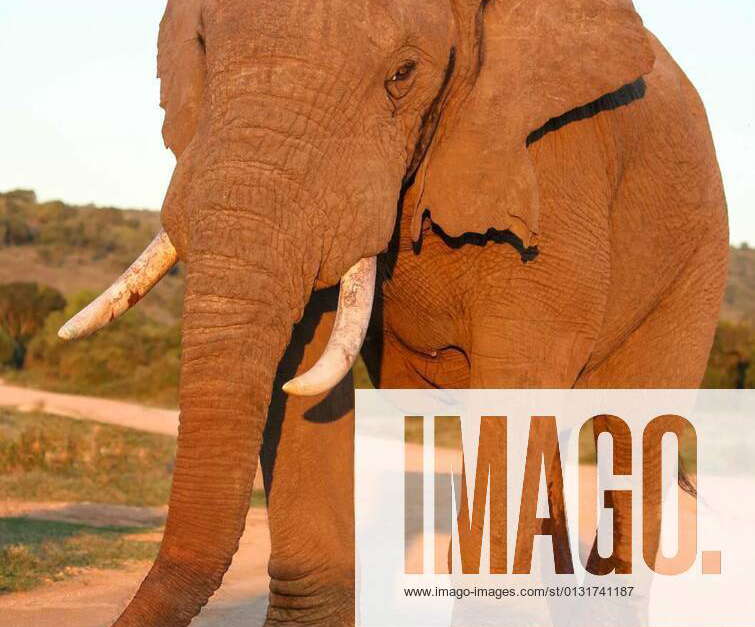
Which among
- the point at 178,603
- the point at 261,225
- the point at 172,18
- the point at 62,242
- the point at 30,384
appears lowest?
the point at 178,603

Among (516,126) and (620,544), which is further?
(620,544)

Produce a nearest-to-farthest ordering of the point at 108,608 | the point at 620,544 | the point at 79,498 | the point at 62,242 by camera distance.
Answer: the point at 620,544 → the point at 108,608 → the point at 79,498 → the point at 62,242

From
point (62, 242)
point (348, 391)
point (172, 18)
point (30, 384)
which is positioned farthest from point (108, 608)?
point (62, 242)

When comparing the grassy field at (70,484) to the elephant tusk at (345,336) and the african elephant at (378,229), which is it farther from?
the elephant tusk at (345,336)

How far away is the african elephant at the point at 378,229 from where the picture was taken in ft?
15.3

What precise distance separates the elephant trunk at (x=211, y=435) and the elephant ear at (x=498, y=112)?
106 centimetres

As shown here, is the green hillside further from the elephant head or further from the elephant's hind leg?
the elephant head

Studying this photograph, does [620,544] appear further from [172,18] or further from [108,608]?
[172,18]

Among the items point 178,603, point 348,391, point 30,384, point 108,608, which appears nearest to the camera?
point 178,603

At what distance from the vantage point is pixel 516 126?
5539 millimetres

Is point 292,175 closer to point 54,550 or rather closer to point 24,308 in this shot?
point 54,550

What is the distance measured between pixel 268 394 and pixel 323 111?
34.8 inches

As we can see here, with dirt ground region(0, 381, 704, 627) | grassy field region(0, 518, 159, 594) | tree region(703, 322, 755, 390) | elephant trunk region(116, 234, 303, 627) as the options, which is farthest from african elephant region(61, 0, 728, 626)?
tree region(703, 322, 755, 390)

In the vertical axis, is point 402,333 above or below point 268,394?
above
